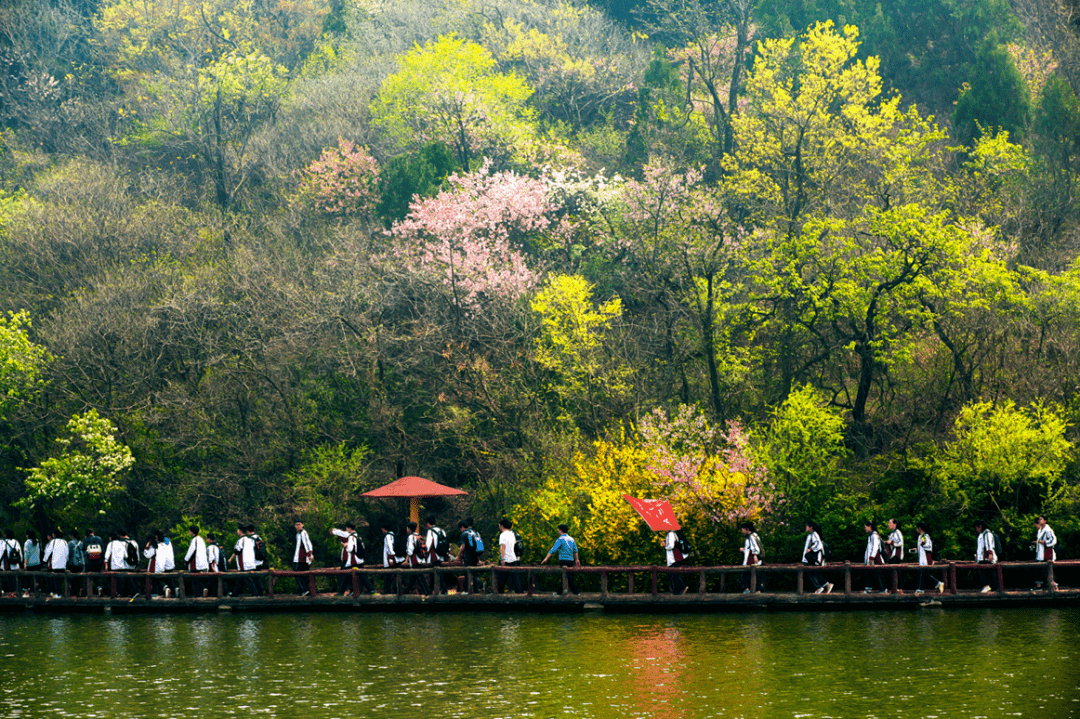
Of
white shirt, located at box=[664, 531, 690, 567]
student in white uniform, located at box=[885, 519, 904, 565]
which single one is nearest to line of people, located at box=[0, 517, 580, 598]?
white shirt, located at box=[664, 531, 690, 567]

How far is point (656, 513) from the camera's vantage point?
26641 millimetres

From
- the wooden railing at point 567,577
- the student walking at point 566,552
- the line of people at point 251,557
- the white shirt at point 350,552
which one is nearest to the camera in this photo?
the wooden railing at point 567,577

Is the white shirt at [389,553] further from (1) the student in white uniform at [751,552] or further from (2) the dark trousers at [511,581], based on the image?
(1) the student in white uniform at [751,552]

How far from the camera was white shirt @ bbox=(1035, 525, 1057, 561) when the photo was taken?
25.2 meters

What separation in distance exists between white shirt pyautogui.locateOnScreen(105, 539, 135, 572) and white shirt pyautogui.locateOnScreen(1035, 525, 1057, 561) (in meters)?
22.1

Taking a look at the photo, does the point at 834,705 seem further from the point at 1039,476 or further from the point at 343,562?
the point at 343,562

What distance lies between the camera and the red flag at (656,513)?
26375mm

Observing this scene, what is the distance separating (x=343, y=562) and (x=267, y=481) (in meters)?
7.56

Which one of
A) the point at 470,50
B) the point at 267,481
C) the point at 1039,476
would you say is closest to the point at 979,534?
the point at 1039,476

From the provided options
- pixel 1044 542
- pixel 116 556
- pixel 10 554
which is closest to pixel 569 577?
pixel 1044 542

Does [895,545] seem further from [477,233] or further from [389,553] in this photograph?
[477,233]

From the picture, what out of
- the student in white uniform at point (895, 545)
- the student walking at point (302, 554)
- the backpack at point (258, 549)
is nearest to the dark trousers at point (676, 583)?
the student in white uniform at point (895, 545)

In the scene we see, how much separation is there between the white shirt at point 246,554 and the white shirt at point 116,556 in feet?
11.6

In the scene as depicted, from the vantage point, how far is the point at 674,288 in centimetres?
3800
